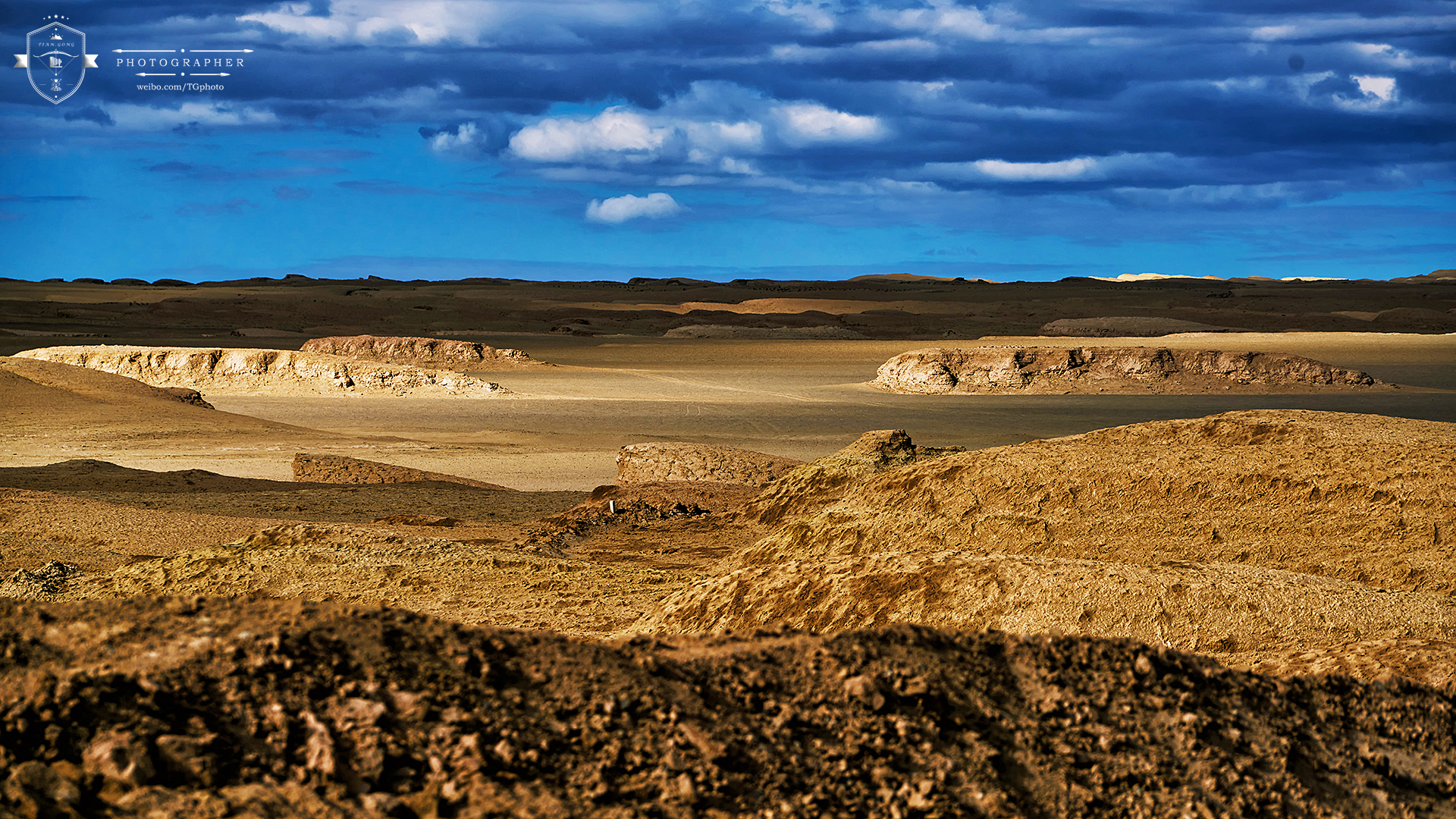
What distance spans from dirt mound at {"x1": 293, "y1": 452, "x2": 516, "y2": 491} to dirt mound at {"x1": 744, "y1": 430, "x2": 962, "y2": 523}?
457 centimetres

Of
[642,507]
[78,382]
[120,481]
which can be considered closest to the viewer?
[642,507]

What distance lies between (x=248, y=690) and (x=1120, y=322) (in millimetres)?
50929

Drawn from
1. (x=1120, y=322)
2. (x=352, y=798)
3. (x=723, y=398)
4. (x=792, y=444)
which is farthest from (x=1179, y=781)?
(x=1120, y=322)

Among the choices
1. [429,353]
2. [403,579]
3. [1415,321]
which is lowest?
[403,579]

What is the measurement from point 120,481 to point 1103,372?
21.3 m

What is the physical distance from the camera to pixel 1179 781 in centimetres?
264

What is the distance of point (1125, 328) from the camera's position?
4947 centimetres

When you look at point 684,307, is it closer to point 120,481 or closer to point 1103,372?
point 1103,372

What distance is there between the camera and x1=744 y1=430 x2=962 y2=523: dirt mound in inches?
303

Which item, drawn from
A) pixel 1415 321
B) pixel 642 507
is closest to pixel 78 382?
pixel 642 507

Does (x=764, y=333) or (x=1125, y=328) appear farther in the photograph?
(x=1125, y=328)

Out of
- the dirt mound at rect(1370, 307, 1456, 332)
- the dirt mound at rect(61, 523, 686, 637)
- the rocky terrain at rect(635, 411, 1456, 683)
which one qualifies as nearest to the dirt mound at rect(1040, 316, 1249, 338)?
the dirt mound at rect(1370, 307, 1456, 332)

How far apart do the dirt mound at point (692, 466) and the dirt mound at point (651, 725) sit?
8.02m

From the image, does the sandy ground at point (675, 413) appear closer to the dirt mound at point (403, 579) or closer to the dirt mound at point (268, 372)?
the dirt mound at point (268, 372)
